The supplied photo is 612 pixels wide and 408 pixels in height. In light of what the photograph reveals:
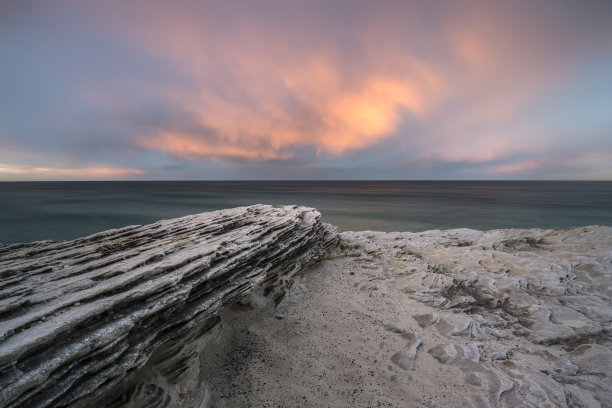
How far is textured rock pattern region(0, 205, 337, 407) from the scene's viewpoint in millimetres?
3135

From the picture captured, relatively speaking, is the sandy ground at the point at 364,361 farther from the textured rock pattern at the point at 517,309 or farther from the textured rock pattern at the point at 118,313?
the textured rock pattern at the point at 118,313

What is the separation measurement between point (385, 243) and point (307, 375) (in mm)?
11086

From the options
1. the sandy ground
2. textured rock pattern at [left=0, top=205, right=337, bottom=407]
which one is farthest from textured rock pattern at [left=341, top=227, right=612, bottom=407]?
textured rock pattern at [left=0, top=205, right=337, bottom=407]

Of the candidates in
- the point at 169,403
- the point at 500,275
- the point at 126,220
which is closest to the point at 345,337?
the point at 169,403

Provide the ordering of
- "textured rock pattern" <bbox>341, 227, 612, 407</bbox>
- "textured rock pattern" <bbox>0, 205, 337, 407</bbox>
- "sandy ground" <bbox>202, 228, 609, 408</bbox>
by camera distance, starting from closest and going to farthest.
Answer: "textured rock pattern" <bbox>0, 205, 337, 407</bbox>
"sandy ground" <bbox>202, 228, 609, 408</bbox>
"textured rock pattern" <bbox>341, 227, 612, 407</bbox>

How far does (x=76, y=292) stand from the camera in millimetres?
4383

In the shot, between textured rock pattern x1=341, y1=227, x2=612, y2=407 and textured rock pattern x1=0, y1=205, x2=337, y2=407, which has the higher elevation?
textured rock pattern x1=0, y1=205, x2=337, y2=407

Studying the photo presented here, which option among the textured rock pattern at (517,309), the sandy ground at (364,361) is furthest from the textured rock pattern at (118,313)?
the textured rock pattern at (517,309)

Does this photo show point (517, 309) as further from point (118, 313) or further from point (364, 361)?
point (118, 313)

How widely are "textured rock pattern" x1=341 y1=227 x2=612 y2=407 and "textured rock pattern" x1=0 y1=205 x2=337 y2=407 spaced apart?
15.7 feet

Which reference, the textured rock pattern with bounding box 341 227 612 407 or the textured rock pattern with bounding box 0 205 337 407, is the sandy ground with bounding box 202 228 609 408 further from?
the textured rock pattern with bounding box 0 205 337 407

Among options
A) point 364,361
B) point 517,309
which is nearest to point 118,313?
point 364,361

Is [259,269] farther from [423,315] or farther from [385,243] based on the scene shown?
[385,243]

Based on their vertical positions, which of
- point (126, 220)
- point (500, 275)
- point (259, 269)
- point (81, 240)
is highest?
point (81, 240)
